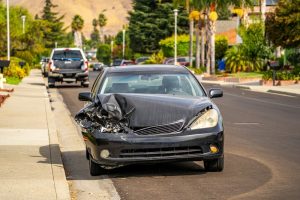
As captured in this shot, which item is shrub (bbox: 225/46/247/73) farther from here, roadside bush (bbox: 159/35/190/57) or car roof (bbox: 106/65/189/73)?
car roof (bbox: 106/65/189/73)

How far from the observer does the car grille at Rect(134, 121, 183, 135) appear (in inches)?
390

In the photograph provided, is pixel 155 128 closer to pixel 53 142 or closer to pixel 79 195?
pixel 79 195

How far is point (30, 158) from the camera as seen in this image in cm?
1177

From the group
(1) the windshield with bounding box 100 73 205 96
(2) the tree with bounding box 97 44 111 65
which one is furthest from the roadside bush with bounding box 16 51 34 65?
(1) the windshield with bounding box 100 73 205 96

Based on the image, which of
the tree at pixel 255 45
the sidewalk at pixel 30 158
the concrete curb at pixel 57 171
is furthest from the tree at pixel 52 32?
the concrete curb at pixel 57 171

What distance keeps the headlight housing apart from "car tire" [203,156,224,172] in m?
0.59

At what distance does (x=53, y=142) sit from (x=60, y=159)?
216 cm

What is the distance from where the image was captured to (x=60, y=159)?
11.7 meters

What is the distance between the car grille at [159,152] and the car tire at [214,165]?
54 cm

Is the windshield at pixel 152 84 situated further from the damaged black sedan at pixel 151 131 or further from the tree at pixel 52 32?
the tree at pixel 52 32

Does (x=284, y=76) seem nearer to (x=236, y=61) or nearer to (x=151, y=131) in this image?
(x=236, y=61)

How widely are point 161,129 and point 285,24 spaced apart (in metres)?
35.9

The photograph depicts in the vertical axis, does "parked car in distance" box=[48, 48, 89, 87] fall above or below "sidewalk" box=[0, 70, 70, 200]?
above

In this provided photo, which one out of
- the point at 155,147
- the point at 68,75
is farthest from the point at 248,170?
the point at 68,75
